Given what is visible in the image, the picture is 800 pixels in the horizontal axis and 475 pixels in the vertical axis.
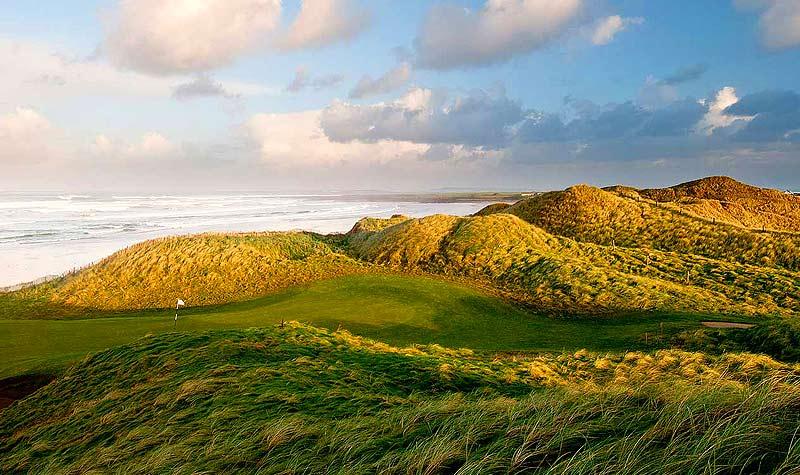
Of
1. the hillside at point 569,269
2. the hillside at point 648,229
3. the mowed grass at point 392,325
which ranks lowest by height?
the mowed grass at point 392,325

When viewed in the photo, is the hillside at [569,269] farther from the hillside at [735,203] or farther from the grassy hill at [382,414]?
the hillside at [735,203]

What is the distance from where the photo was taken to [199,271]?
30.1 meters

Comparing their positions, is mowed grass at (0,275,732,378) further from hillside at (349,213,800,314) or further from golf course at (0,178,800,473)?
hillside at (349,213,800,314)

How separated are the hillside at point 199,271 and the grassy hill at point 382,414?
669 inches

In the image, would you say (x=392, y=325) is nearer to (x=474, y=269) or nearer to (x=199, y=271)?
(x=474, y=269)

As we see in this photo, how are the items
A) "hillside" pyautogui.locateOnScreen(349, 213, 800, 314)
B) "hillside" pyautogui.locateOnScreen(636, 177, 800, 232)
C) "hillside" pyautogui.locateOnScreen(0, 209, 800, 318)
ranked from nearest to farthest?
"hillside" pyautogui.locateOnScreen(349, 213, 800, 314) → "hillside" pyautogui.locateOnScreen(0, 209, 800, 318) → "hillside" pyautogui.locateOnScreen(636, 177, 800, 232)

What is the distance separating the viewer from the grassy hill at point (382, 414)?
13.1 ft

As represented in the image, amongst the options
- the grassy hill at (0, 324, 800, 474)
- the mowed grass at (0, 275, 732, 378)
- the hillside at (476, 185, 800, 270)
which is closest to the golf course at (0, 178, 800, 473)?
the grassy hill at (0, 324, 800, 474)

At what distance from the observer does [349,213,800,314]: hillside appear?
22766 mm

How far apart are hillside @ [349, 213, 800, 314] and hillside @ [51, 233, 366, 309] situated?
14.9 ft

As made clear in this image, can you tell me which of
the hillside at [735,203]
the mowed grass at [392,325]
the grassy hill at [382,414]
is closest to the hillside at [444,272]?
the mowed grass at [392,325]

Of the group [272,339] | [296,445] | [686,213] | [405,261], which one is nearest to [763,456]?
[296,445]

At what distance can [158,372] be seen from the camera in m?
9.67

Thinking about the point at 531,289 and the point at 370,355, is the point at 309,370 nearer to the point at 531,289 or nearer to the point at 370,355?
the point at 370,355
